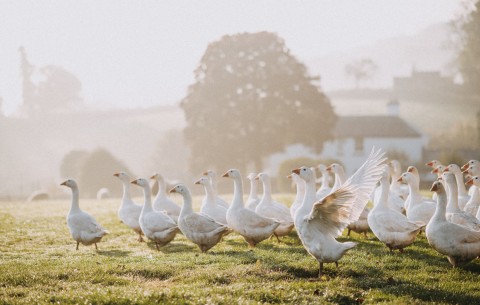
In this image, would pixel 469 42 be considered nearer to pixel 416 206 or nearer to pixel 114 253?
pixel 416 206

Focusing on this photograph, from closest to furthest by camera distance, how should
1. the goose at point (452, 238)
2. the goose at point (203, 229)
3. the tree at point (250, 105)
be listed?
the goose at point (452, 238)
the goose at point (203, 229)
the tree at point (250, 105)

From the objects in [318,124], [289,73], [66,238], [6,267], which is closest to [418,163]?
[318,124]

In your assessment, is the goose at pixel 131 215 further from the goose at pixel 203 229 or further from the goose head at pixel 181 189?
the goose at pixel 203 229

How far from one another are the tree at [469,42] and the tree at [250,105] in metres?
27.1

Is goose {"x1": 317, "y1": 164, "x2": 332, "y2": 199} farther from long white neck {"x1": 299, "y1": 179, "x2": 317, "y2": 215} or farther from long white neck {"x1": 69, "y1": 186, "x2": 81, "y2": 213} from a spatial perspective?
long white neck {"x1": 69, "y1": 186, "x2": 81, "y2": 213}

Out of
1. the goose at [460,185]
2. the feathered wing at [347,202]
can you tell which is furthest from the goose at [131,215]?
the goose at [460,185]

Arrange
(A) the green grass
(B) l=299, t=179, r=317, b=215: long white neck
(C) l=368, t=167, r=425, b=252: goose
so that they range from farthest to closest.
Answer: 1. (C) l=368, t=167, r=425, b=252: goose
2. (B) l=299, t=179, r=317, b=215: long white neck
3. (A) the green grass

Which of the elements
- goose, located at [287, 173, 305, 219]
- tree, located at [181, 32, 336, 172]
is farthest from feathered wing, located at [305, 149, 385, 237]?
tree, located at [181, 32, 336, 172]

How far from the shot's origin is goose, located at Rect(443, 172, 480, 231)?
422 inches

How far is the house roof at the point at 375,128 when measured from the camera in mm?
60938

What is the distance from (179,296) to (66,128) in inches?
2905

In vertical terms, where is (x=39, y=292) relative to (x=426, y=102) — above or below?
below

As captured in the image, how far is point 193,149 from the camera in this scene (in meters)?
45.0

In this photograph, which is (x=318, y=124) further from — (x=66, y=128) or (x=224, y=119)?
(x=66, y=128)
